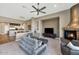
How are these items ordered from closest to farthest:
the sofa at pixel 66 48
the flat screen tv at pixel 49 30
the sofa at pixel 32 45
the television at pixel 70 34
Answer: the sofa at pixel 66 48 < the sofa at pixel 32 45 < the television at pixel 70 34 < the flat screen tv at pixel 49 30

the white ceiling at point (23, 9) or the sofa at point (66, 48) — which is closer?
the sofa at point (66, 48)

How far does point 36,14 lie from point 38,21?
1.14 ft

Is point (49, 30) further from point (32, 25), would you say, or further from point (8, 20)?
point (8, 20)

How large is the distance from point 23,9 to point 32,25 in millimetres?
678

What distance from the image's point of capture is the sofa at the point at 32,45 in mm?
3102

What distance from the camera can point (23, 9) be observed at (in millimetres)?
3480

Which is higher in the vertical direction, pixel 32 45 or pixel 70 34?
pixel 70 34

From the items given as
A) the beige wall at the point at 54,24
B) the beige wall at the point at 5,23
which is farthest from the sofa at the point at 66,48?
the beige wall at the point at 5,23

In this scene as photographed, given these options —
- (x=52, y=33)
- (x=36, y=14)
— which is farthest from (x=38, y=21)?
(x=52, y=33)

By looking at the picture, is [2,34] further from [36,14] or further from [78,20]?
[78,20]

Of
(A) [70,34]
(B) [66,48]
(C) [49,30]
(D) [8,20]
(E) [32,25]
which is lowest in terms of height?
(B) [66,48]

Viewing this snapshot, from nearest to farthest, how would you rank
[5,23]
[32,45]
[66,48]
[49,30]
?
[66,48] → [32,45] → [5,23] → [49,30]

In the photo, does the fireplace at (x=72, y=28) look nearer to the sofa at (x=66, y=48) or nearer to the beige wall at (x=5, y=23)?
the sofa at (x=66, y=48)

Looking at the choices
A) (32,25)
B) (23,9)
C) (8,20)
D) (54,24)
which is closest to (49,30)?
(54,24)
